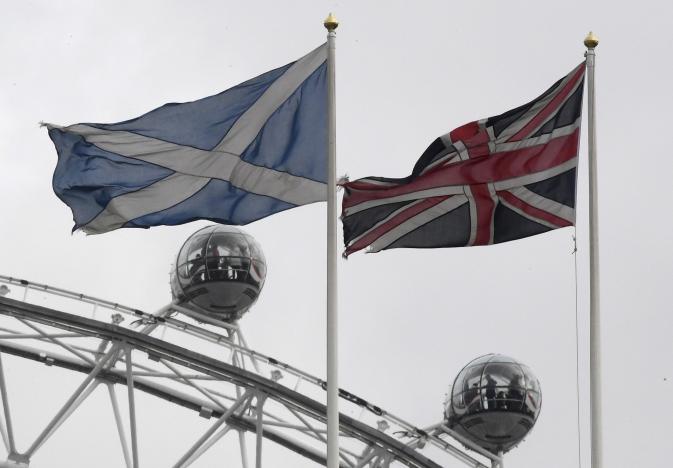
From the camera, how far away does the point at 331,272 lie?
23.3 metres

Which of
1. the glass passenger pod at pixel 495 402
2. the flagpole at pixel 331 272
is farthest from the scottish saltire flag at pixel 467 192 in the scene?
the glass passenger pod at pixel 495 402

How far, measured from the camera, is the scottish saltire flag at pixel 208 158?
25.1 meters

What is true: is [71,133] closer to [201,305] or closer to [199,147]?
[199,147]

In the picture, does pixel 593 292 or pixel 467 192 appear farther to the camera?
pixel 467 192

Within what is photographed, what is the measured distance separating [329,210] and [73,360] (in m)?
10.8

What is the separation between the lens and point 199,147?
25.6 m

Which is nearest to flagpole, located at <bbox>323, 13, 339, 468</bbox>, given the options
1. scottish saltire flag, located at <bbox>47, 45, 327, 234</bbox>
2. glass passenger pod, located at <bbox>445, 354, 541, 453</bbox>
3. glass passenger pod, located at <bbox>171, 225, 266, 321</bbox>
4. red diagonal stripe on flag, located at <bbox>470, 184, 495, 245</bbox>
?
scottish saltire flag, located at <bbox>47, 45, 327, 234</bbox>

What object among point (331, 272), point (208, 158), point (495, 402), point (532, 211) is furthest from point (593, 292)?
point (495, 402)

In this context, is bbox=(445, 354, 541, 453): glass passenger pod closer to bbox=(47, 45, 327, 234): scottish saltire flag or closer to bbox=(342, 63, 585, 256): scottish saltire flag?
bbox=(342, 63, 585, 256): scottish saltire flag

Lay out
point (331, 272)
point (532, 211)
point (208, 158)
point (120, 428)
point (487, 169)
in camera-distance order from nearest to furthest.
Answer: point (331, 272), point (532, 211), point (487, 169), point (208, 158), point (120, 428)

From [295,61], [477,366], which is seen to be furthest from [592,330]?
[477,366]

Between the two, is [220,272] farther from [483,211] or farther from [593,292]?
[593,292]

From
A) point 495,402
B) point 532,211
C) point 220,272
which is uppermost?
point 220,272

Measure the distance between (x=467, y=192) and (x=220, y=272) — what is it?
311 inches
